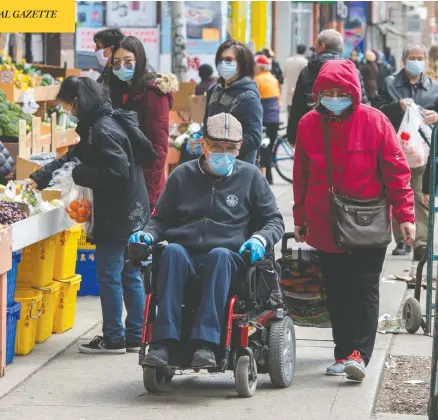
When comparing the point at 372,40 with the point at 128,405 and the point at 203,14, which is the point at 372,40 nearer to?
the point at 203,14

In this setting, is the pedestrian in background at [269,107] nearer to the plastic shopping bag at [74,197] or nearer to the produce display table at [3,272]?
the plastic shopping bag at [74,197]

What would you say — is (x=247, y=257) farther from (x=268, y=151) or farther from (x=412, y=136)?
(x=268, y=151)

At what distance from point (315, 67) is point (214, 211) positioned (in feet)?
16.5

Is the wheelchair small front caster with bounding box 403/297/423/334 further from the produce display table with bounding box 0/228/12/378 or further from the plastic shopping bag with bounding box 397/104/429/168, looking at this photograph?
the produce display table with bounding box 0/228/12/378

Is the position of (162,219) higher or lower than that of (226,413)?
higher

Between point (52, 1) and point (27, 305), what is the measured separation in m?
1.87

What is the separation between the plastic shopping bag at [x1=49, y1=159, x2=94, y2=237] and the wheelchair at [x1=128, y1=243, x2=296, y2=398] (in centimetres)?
90

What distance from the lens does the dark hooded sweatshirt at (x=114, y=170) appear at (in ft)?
24.4

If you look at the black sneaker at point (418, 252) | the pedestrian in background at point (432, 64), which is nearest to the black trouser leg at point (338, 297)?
the black sneaker at point (418, 252)

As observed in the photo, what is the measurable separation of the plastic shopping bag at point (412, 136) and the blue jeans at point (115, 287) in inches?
136

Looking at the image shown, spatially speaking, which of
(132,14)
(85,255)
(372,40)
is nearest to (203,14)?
(132,14)

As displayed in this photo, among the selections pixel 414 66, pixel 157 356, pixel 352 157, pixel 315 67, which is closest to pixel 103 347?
pixel 157 356

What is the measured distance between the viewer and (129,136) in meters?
7.63

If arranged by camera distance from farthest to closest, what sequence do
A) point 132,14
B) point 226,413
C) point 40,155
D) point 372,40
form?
point 372,40 < point 132,14 < point 40,155 < point 226,413
